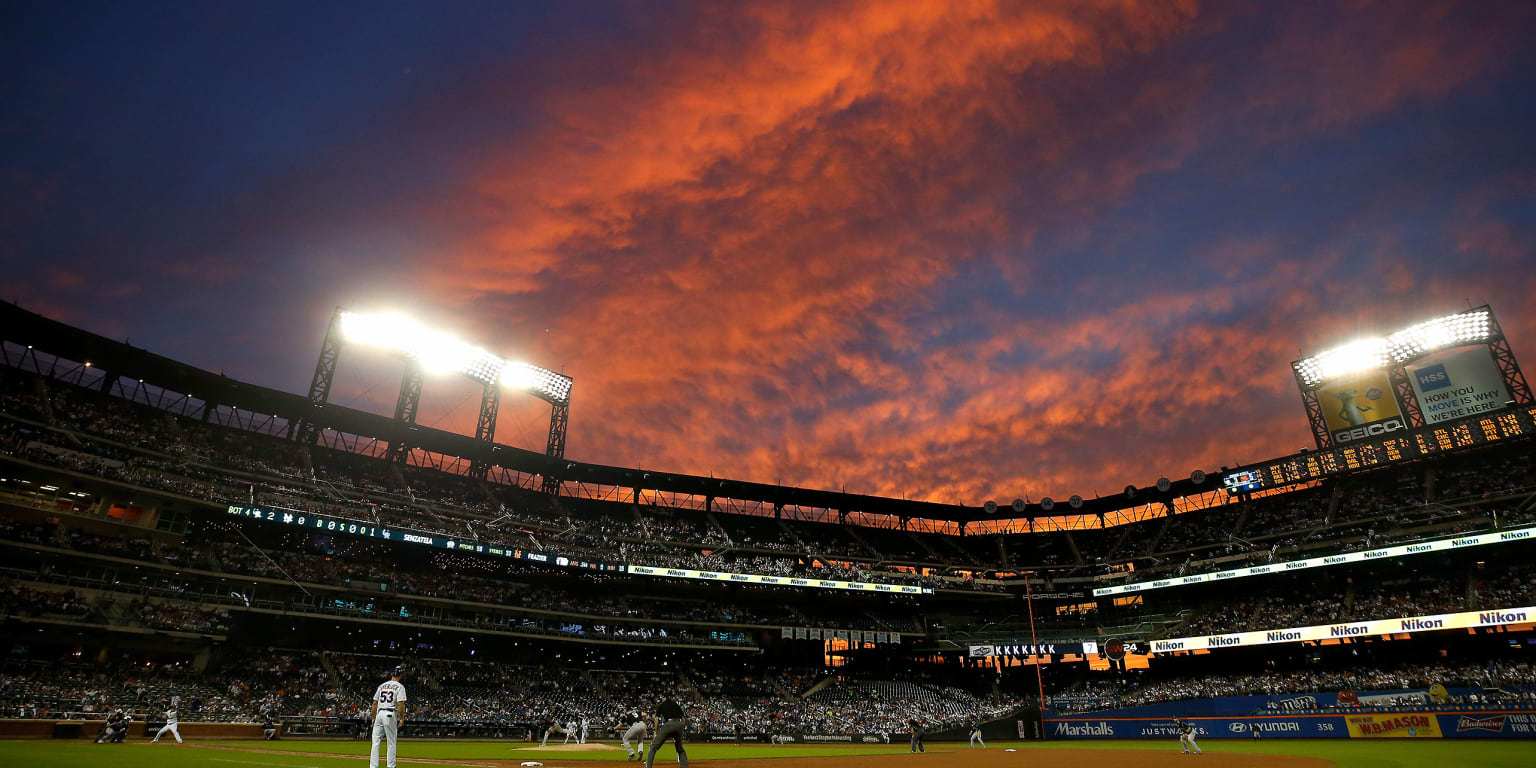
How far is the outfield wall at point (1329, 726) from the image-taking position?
34031 mm

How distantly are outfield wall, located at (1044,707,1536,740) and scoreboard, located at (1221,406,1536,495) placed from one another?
83.3 feet

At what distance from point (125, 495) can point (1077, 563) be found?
7472 cm

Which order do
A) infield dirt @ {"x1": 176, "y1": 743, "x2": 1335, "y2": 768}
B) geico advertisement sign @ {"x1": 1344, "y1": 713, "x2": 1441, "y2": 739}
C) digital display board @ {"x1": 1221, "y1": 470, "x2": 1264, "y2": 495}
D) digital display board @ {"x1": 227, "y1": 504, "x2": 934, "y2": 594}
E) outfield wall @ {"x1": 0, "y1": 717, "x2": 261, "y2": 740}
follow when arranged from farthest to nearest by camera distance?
digital display board @ {"x1": 1221, "y1": 470, "x2": 1264, "y2": 495}
digital display board @ {"x1": 227, "y1": 504, "x2": 934, "y2": 594}
geico advertisement sign @ {"x1": 1344, "y1": 713, "x2": 1441, "y2": 739}
outfield wall @ {"x1": 0, "y1": 717, "x2": 261, "y2": 740}
infield dirt @ {"x1": 176, "y1": 743, "x2": 1335, "y2": 768}

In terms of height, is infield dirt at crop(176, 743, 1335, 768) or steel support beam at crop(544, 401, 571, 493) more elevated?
steel support beam at crop(544, 401, 571, 493)

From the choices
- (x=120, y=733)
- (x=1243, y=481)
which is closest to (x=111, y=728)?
(x=120, y=733)

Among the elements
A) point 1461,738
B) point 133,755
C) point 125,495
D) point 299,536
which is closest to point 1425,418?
point 1461,738

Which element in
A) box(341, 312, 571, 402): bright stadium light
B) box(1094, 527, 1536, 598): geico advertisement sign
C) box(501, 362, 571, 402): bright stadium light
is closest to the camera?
box(1094, 527, 1536, 598): geico advertisement sign

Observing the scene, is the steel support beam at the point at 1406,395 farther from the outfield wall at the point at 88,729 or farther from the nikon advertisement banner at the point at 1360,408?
the outfield wall at the point at 88,729

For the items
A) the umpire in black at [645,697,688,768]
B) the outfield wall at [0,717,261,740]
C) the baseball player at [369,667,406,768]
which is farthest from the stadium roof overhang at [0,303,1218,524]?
the umpire in black at [645,697,688,768]

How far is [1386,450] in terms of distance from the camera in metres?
54.9

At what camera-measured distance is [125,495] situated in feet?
135

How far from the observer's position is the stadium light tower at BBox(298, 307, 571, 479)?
5378 cm

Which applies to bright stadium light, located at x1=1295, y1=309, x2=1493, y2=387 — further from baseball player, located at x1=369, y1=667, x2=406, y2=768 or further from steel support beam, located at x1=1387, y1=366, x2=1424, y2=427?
baseball player, located at x1=369, y1=667, x2=406, y2=768

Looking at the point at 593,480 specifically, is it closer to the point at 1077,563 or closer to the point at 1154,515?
the point at 1077,563
